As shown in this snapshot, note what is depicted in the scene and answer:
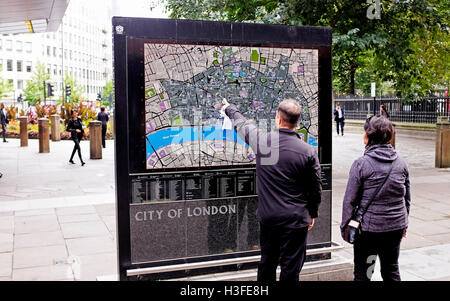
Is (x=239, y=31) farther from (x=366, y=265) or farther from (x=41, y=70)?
(x=41, y=70)

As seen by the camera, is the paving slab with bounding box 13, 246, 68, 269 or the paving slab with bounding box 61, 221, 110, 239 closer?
the paving slab with bounding box 13, 246, 68, 269

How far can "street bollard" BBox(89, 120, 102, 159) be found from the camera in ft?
53.1

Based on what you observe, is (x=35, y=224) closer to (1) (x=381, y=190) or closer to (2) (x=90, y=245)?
(2) (x=90, y=245)

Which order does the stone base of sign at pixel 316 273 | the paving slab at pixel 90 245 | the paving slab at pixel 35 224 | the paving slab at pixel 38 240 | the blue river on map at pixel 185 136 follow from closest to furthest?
the blue river on map at pixel 185 136 < the stone base of sign at pixel 316 273 < the paving slab at pixel 90 245 < the paving slab at pixel 38 240 < the paving slab at pixel 35 224

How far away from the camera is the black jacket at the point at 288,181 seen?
3.57 meters

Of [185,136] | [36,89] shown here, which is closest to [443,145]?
[185,136]

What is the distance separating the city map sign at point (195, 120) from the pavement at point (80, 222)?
1279 mm

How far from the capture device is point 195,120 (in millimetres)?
4539

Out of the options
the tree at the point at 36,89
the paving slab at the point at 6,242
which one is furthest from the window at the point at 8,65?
the paving slab at the point at 6,242

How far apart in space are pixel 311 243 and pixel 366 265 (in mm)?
1114

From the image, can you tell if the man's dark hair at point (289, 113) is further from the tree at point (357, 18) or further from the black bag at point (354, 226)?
the tree at point (357, 18)

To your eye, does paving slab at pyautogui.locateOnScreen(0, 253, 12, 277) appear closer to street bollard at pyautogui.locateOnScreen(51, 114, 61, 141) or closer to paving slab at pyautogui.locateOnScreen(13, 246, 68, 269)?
paving slab at pyautogui.locateOnScreen(13, 246, 68, 269)

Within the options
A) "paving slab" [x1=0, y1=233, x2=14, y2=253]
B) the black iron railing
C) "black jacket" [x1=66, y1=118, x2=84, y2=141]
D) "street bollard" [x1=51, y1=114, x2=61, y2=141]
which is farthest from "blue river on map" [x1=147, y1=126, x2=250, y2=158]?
"street bollard" [x1=51, y1=114, x2=61, y2=141]
